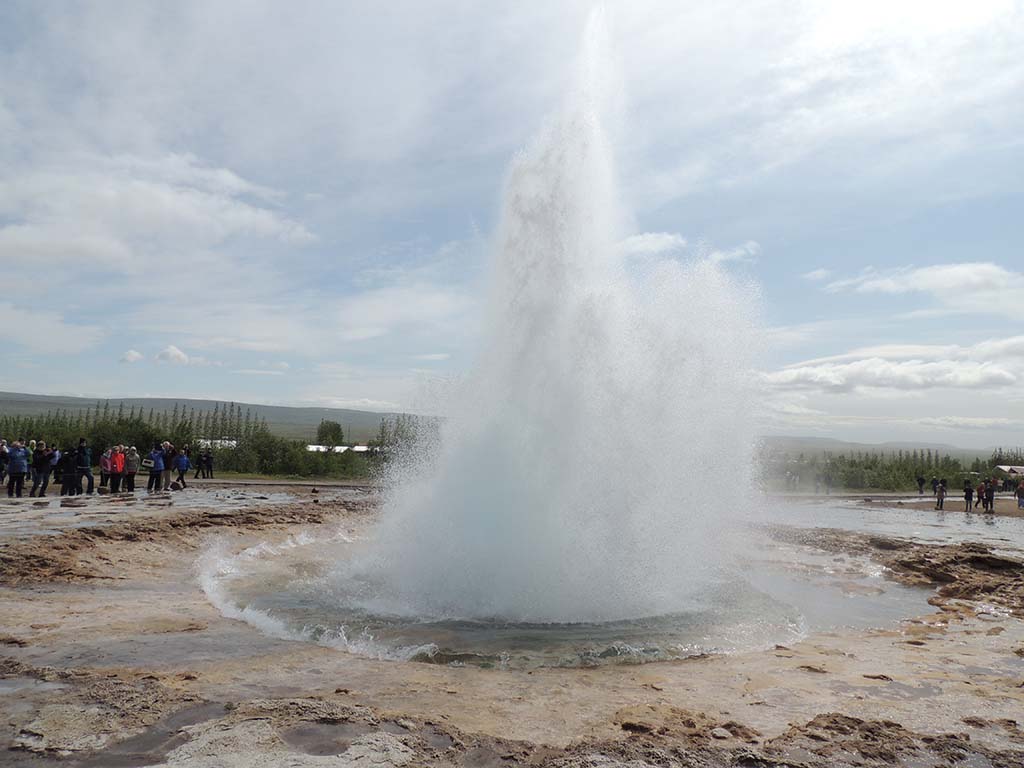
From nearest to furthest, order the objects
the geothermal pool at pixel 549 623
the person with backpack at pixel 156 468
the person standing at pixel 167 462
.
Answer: the geothermal pool at pixel 549 623, the person with backpack at pixel 156 468, the person standing at pixel 167 462

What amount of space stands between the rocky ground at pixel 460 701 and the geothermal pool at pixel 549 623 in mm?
412

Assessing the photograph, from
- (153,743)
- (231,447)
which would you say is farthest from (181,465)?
(153,743)

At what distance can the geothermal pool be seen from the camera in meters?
7.19

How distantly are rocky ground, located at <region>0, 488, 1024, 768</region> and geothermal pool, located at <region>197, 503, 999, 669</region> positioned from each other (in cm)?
41

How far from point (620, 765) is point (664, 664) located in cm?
276

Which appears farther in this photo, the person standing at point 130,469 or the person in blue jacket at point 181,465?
the person in blue jacket at point 181,465

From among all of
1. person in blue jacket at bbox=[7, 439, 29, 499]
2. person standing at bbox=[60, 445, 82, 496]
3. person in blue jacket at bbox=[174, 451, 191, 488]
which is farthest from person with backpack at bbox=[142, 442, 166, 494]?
person in blue jacket at bbox=[7, 439, 29, 499]

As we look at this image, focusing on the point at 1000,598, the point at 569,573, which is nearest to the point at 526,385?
the point at 569,573

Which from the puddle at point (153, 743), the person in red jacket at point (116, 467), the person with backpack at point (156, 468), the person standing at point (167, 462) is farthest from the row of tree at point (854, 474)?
the puddle at point (153, 743)

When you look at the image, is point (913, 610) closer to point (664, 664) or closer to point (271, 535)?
Answer: point (664, 664)

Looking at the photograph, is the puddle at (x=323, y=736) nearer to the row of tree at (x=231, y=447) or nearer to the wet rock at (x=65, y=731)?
the wet rock at (x=65, y=731)

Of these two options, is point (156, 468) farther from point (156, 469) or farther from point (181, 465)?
point (181, 465)

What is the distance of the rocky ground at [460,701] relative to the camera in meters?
4.38

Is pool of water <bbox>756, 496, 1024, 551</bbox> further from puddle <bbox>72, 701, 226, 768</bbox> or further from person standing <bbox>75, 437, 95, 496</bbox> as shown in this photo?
person standing <bbox>75, 437, 95, 496</bbox>
